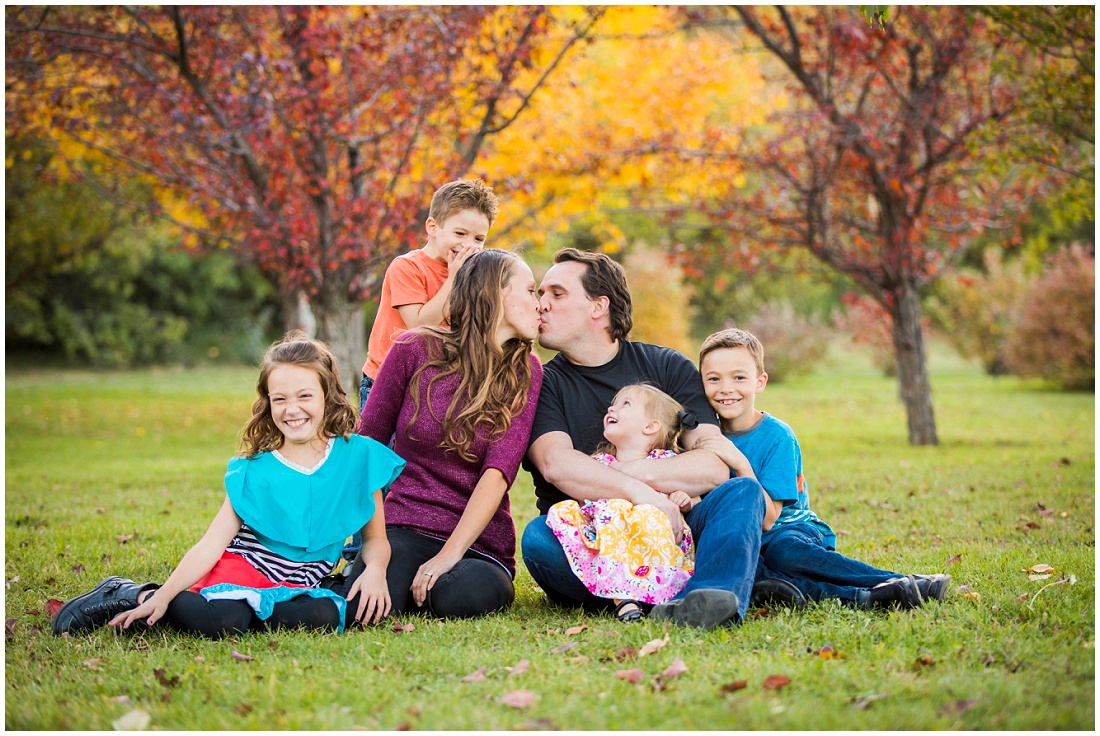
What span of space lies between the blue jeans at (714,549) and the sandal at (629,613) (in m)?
0.17

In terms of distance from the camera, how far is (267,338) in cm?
3338

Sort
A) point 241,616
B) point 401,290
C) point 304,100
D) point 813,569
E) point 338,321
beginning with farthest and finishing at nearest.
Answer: point 338,321
point 304,100
point 401,290
point 813,569
point 241,616

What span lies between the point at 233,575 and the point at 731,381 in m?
2.17

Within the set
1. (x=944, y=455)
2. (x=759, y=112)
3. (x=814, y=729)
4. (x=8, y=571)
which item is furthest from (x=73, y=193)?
(x=814, y=729)

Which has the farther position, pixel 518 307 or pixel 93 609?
pixel 518 307

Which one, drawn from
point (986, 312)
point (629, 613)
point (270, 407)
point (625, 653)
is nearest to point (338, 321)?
point (270, 407)

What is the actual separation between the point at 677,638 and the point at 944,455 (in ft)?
23.4

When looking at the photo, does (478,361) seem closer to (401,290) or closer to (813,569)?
(401,290)

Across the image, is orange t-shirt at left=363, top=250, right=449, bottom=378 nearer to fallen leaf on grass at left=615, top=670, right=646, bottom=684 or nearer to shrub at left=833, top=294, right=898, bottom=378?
fallen leaf on grass at left=615, top=670, right=646, bottom=684

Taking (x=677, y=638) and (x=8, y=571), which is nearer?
(x=677, y=638)

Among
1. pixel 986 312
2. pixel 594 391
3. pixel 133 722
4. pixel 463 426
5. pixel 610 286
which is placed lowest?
pixel 133 722

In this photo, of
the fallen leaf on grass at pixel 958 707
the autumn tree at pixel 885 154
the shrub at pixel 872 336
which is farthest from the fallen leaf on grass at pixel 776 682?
the shrub at pixel 872 336

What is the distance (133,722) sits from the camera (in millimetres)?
2846

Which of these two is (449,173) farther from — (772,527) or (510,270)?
(772,527)
